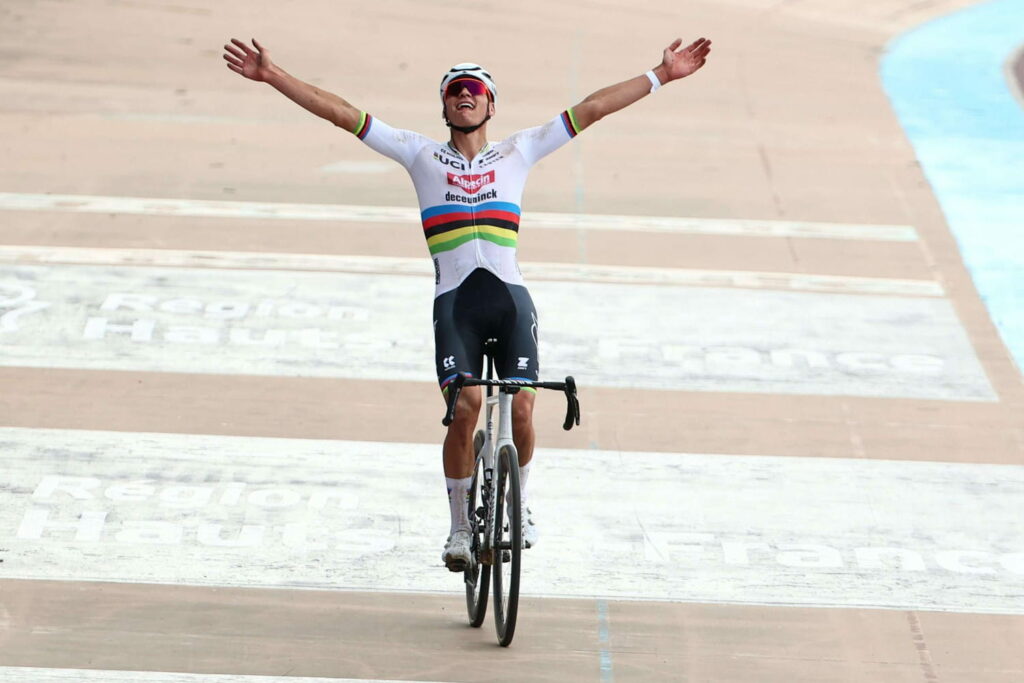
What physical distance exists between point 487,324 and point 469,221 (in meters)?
0.44

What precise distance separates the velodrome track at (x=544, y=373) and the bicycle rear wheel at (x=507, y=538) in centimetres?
18

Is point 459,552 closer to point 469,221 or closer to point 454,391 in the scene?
point 454,391

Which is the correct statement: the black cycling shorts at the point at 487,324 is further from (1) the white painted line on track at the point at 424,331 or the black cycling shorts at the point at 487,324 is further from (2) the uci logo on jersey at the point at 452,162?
(1) the white painted line on track at the point at 424,331

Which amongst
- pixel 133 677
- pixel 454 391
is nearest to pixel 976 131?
pixel 454 391

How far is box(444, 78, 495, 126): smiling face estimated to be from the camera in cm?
611

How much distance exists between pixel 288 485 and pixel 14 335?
2.82 metres

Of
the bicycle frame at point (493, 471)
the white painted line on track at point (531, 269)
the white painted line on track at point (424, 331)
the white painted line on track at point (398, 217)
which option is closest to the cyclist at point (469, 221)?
the bicycle frame at point (493, 471)

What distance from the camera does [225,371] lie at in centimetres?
905

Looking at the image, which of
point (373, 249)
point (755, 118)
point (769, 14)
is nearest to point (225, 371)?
point (373, 249)

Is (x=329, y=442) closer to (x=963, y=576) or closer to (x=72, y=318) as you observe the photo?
(x=72, y=318)

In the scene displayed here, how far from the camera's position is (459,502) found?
6195 mm

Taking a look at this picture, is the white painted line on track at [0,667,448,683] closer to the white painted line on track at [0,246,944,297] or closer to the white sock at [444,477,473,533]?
the white sock at [444,477,473,533]

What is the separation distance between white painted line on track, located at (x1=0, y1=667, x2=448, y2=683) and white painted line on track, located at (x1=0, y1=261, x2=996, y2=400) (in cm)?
346

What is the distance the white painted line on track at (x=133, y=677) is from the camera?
569cm
